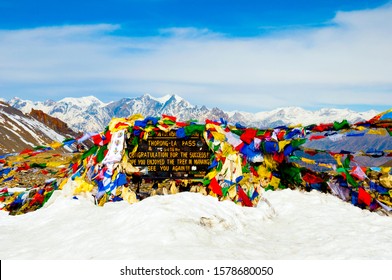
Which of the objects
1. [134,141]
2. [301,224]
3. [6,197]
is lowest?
[6,197]

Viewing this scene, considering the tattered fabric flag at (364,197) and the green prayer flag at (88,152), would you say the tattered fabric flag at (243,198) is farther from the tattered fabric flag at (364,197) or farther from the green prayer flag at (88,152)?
the green prayer flag at (88,152)

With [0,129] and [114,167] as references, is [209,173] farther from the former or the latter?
[0,129]

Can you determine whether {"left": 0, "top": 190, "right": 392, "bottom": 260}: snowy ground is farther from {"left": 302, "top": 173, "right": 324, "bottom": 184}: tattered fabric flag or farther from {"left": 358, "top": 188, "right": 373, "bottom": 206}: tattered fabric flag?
{"left": 302, "top": 173, "right": 324, "bottom": 184}: tattered fabric flag

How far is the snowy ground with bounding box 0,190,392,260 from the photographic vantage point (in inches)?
298

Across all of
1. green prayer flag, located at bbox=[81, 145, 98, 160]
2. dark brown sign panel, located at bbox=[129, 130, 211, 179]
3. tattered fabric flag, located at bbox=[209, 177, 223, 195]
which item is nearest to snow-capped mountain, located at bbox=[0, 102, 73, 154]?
green prayer flag, located at bbox=[81, 145, 98, 160]

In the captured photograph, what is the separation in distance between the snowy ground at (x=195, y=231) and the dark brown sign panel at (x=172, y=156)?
173cm

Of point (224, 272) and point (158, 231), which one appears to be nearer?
point (224, 272)

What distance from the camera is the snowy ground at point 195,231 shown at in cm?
757

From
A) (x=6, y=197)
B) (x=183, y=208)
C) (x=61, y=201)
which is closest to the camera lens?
(x=183, y=208)

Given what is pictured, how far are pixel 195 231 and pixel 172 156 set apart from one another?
5.14 meters

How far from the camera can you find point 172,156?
13.3 meters

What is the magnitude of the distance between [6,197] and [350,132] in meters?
11.1

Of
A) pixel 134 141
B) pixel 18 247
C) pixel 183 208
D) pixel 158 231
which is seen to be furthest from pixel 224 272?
pixel 134 141

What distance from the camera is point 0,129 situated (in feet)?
530
